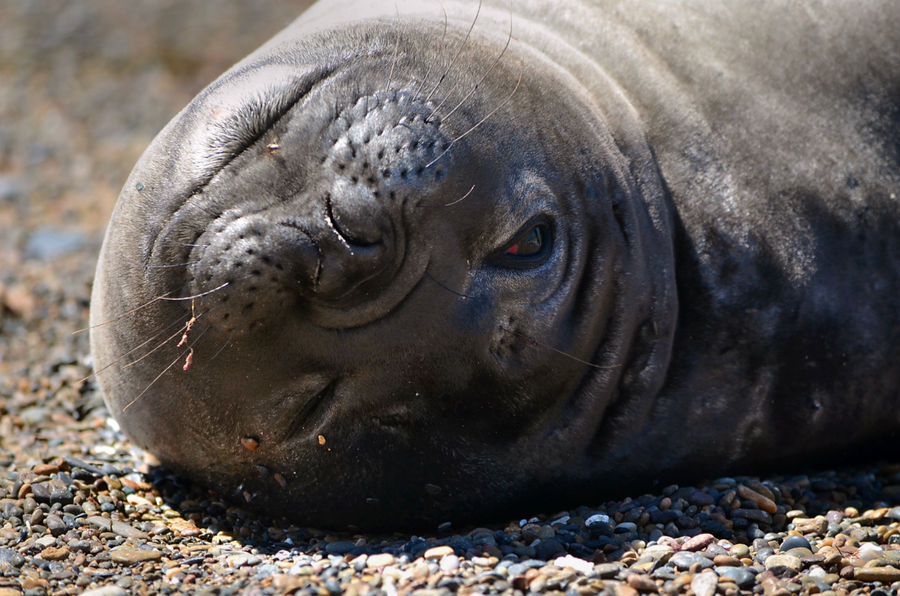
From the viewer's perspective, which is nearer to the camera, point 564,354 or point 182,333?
point 182,333

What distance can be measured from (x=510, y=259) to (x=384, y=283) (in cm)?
40

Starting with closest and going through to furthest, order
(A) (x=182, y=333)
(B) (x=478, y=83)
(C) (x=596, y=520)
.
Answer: (A) (x=182, y=333) → (B) (x=478, y=83) → (C) (x=596, y=520)

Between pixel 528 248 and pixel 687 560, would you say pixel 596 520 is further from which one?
pixel 528 248

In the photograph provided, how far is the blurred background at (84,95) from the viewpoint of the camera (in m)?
7.48

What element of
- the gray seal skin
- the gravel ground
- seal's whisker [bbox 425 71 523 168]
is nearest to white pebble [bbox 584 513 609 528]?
the gravel ground

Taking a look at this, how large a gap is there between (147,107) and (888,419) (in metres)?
7.57

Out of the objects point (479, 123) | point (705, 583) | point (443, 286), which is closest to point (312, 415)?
point (443, 286)

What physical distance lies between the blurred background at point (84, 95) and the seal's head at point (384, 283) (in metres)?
3.23

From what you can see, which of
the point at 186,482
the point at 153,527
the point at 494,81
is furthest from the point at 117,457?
the point at 494,81

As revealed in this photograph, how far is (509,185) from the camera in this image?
11.0 ft

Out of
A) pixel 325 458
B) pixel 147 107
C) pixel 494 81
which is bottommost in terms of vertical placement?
pixel 325 458

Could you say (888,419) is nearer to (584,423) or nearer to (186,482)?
(584,423)

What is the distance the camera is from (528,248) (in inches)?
133

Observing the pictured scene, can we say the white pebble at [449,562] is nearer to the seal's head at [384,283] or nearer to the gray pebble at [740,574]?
the seal's head at [384,283]
